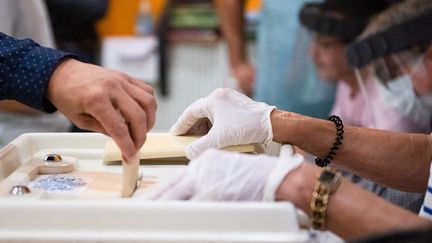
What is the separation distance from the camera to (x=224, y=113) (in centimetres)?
98

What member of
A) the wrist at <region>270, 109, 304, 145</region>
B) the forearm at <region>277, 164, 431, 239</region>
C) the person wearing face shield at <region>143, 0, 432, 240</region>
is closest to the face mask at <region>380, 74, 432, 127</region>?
the person wearing face shield at <region>143, 0, 432, 240</region>

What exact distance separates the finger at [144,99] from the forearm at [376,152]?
1.06ft

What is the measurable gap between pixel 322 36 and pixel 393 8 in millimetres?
320

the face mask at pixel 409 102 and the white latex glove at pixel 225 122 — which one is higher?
the white latex glove at pixel 225 122

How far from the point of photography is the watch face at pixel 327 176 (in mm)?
757

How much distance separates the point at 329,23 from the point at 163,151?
1136 mm

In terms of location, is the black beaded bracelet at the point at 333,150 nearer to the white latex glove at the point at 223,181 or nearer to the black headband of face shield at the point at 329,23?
the white latex glove at the point at 223,181

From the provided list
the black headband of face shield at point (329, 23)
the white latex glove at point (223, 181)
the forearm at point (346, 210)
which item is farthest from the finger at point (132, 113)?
the black headband of face shield at point (329, 23)

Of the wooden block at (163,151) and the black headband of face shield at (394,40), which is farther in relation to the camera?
the black headband of face shield at (394,40)

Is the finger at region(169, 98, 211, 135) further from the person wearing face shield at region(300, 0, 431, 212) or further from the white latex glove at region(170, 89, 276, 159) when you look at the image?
the person wearing face shield at region(300, 0, 431, 212)

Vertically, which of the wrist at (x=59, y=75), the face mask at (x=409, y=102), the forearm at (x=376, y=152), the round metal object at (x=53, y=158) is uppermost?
the wrist at (x=59, y=75)

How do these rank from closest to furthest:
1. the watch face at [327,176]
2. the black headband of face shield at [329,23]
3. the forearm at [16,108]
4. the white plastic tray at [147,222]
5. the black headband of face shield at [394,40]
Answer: the white plastic tray at [147,222], the watch face at [327,176], the forearm at [16,108], the black headband of face shield at [394,40], the black headband of face shield at [329,23]

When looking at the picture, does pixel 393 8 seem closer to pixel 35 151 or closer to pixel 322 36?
pixel 322 36

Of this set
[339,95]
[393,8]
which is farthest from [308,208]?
[339,95]
